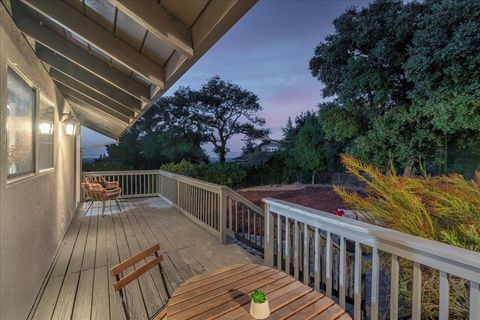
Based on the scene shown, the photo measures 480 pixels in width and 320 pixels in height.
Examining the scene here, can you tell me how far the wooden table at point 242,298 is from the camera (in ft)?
4.30

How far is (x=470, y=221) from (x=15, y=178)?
3319 mm

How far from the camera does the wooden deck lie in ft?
7.89

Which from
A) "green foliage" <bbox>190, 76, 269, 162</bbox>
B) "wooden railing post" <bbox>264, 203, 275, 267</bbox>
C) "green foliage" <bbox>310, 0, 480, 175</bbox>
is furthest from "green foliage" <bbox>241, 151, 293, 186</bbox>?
"wooden railing post" <bbox>264, 203, 275, 267</bbox>

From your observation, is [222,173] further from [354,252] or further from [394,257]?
[394,257]

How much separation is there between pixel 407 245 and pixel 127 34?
99.9 inches

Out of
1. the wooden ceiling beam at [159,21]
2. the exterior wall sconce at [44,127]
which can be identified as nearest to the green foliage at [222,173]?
the exterior wall sconce at [44,127]

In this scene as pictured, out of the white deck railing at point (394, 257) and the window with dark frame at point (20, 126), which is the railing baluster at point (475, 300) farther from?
the window with dark frame at point (20, 126)

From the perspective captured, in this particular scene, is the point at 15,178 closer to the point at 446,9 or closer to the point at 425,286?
the point at 425,286

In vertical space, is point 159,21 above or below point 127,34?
below

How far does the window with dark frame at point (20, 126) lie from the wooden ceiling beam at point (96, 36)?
0.56 metres

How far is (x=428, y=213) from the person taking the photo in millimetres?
1753

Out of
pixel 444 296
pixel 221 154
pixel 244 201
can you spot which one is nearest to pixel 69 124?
pixel 244 201

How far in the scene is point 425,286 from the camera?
1.65m

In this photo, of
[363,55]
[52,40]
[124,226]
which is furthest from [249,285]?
[363,55]
